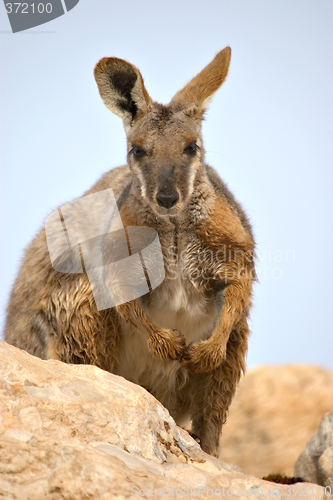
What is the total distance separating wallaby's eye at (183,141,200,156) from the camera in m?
4.18

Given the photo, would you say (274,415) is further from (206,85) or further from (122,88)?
(122,88)

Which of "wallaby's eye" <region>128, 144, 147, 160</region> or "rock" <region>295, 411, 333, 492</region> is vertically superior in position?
"wallaby's eye" <region>128, 144, 147, 160</region>

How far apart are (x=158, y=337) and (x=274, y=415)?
8.96 feet

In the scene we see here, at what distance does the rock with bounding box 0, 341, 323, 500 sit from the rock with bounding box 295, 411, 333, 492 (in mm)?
596

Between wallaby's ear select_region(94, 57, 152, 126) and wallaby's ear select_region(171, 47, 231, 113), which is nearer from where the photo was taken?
wallaby's ear select_region(94, 57, 152, 126)

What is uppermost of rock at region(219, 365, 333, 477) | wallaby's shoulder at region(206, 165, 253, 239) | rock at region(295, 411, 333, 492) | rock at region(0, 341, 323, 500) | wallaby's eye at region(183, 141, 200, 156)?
wallaby's eye at region(183, 141, 200, 156)

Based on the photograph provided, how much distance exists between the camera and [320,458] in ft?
11.7

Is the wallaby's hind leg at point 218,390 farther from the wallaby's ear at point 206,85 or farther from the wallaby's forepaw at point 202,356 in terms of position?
the wallaby's ear at point 206,85

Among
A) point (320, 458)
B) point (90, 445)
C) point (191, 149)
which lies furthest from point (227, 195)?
point (90, 445)

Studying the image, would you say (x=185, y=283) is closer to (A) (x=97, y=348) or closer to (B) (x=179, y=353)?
(B) (x=179, y=353)

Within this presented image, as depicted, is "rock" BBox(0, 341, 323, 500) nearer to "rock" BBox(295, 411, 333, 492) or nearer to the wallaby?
"rock" BBox(295, 411, 333, 492)

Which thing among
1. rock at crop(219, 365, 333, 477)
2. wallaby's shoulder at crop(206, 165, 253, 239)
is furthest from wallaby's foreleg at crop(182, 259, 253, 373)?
rock at crop(219, 365, 333, 477)

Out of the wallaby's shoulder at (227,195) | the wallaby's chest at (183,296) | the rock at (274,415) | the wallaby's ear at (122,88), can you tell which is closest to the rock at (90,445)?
the wallaby's chest at (183,296)

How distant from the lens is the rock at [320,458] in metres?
3.48
